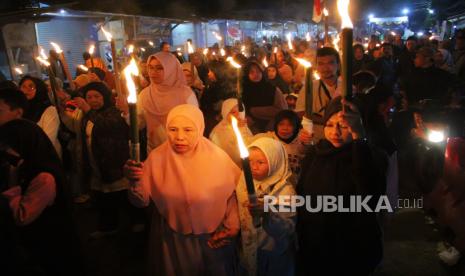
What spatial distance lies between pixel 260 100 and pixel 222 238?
2687 mm

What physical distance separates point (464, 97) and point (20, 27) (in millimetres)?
10781

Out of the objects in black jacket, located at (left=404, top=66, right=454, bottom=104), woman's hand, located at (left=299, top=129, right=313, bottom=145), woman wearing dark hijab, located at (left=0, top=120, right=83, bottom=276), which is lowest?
woman wearing dark hijab, located at (left=0, top=120, right=83, bottom=276)

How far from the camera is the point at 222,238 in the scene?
286cm

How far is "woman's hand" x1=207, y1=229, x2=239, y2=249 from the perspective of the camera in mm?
2850

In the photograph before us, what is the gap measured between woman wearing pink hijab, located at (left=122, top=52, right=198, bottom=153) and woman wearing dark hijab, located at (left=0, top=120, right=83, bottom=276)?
5.53 feet

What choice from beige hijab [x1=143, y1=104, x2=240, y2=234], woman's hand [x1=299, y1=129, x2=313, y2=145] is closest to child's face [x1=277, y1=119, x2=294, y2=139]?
woman's hand [x1=299, y1=129, x2=313, y2=145]

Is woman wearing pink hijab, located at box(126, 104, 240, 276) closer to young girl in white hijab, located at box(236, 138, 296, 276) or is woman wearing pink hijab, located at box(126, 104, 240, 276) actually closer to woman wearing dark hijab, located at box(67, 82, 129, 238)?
young girl in white hijab, located at box(236, 138, 296, 276)

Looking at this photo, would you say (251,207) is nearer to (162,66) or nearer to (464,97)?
(162,66)

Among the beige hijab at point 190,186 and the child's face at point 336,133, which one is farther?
the beige hijab at point 190,186

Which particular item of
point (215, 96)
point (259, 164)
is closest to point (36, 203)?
point (259, 164)

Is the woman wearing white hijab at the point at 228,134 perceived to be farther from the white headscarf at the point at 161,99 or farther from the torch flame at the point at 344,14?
the torch flame at the point at 344,14

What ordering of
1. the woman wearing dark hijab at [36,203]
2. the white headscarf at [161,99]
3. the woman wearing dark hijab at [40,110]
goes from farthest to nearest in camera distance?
the woman wearing dark hijab at [40,110]
the white headscarf at [161,99]
the woman wearing dark hijab at [36,203]

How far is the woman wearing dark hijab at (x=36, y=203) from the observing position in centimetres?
239

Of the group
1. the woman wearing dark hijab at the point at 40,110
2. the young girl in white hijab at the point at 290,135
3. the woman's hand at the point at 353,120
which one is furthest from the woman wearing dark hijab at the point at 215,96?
the woman's hand at the point at 353,120
